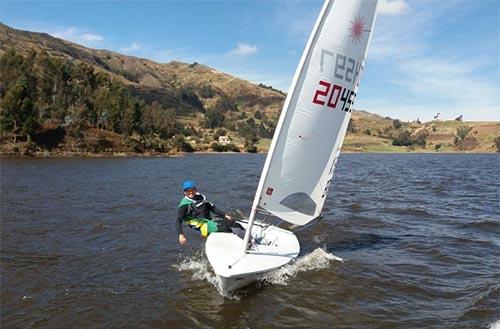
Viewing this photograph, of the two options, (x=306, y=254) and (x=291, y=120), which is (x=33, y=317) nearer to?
(x=291, y=120)

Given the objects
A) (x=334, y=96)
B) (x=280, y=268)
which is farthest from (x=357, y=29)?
(x=280, y=268)

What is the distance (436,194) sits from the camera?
1404 inches

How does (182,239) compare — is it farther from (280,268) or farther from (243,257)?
(280,268)

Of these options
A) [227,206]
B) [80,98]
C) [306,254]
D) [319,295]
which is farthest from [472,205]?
[80,98]

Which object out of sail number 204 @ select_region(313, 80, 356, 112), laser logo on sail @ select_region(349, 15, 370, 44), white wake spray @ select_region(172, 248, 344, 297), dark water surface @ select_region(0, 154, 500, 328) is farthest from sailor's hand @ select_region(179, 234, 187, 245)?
laser logo on sail @ select_region(349, 15, 370, 44)

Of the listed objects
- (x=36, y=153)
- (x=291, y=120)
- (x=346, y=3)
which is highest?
(x=346, y=3)

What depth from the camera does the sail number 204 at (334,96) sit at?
12.6m

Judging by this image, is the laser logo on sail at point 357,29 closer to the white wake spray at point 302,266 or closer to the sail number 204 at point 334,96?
the sail number 204 at point 334,96

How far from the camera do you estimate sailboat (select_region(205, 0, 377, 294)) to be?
39.4 feet

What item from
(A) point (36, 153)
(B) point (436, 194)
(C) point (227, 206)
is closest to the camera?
(C) point (227, 206)

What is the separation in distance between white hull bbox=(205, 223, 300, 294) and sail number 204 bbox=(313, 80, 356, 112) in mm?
4564

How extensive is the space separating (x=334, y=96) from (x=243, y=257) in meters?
5.36

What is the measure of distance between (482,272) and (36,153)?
247 feet

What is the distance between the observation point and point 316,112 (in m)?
12.8
